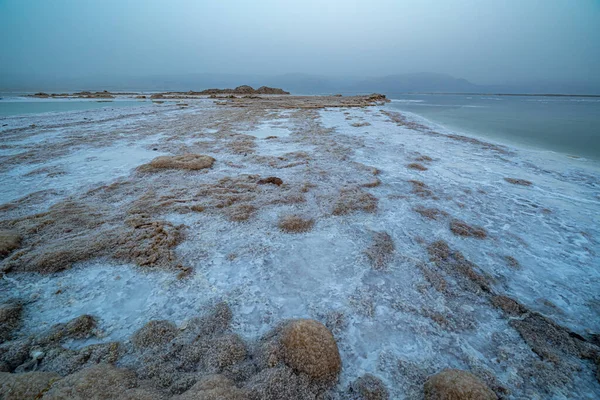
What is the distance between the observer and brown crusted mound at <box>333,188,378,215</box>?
454 cm

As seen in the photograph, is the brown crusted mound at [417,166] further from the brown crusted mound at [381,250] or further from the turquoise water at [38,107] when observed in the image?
the turquoise water at [38,107]

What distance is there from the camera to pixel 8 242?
319 centimetres

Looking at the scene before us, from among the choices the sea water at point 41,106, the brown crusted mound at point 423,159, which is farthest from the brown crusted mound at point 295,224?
the sea water at point 41,106

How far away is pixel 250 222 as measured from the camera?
4.08 metres

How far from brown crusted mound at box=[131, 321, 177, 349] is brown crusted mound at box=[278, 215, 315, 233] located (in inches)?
78.4

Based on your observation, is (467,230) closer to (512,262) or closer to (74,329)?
(512,262)

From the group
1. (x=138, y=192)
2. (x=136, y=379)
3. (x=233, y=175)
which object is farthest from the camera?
(x=233, y=175)

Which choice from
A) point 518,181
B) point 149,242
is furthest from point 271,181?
point 518,181

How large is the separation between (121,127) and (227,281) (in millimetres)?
12783

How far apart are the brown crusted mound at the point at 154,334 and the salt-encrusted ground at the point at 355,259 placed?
0.41 ft

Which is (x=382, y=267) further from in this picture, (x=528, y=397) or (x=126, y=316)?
(x=126, y=316)

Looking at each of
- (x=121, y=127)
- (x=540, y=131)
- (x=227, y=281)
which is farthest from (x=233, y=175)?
(x=540, y=131)

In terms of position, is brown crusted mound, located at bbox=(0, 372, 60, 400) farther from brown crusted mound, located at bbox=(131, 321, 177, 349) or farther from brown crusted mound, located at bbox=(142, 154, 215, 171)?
brown crusted mound, located at bbox=(142, 154, 215, 171)

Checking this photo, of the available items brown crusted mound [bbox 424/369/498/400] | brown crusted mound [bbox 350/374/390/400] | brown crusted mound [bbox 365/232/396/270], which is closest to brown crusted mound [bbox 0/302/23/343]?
brown crusted mound [bbox 350/374/390/400]
